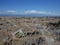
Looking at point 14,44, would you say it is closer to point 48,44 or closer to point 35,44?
point 35,44

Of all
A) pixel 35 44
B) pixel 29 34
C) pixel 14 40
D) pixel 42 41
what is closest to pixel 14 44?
pixel 14 40

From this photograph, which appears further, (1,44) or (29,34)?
(29,34)

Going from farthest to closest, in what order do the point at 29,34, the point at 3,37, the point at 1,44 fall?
the point at 29,34 → the point at 3,37 → the point at 1,44

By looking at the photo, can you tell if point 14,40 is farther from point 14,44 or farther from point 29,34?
point 29,34

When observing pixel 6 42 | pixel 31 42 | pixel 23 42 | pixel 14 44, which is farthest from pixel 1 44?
pixel 31 42

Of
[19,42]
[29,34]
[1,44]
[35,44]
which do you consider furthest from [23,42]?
[29,34]

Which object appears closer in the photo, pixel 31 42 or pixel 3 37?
pixel 31 42

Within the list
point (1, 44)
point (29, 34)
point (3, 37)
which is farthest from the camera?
point (29, 34)

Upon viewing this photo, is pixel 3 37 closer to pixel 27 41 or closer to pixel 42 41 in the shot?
pixel 27 41
